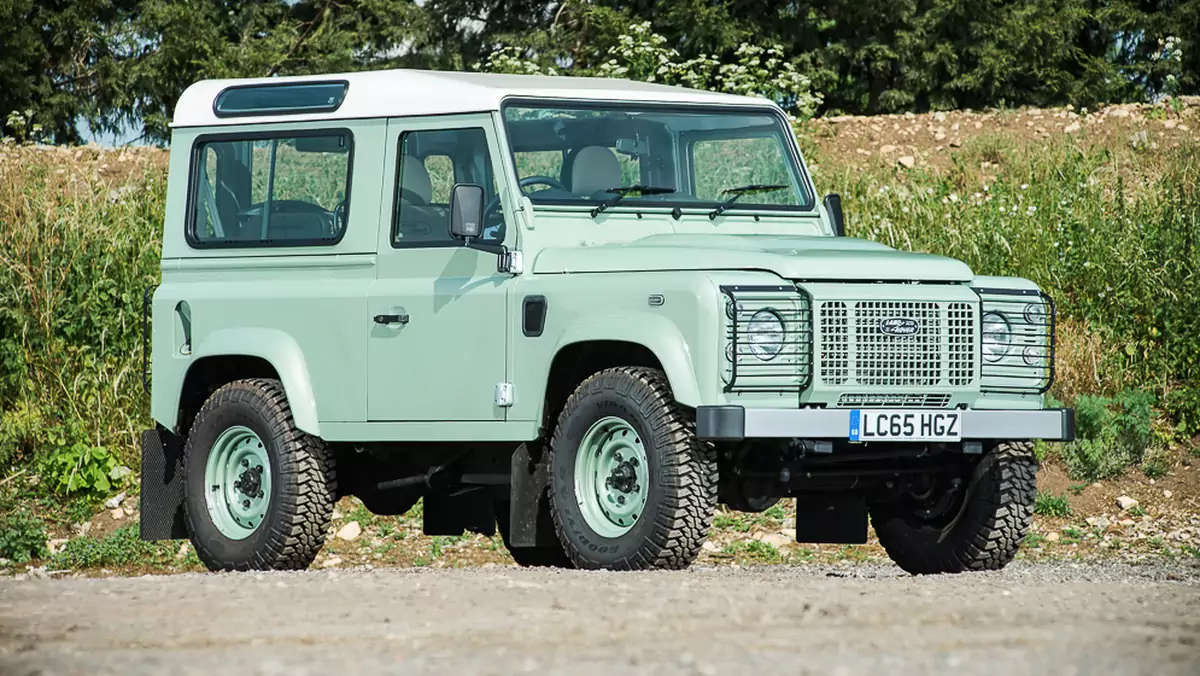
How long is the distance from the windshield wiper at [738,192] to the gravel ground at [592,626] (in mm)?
2251

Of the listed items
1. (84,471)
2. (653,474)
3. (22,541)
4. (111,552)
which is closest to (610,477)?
(653,474)

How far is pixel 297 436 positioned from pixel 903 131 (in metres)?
14.3

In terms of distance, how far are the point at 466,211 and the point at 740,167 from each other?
6.07ft

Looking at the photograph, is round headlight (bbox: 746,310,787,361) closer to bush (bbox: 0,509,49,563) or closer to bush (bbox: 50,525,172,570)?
bush (bbox: 50,525,172,570)

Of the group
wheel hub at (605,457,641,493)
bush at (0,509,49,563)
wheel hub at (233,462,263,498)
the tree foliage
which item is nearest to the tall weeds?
bush at (0,509,49,563)

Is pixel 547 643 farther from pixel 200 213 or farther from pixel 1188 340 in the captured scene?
pixel 1188 340

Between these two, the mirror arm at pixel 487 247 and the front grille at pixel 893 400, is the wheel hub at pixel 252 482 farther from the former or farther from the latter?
the front grille at pixel 893 400

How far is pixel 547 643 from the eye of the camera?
18.5 feet

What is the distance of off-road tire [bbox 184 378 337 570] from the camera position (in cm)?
954

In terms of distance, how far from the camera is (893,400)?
27.0 feet

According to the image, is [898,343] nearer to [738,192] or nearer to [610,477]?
[610,477]

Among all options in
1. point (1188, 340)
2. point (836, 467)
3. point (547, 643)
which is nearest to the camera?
point (547, 643)

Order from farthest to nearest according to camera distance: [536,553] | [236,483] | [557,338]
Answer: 1. [536,553]
2. [236,483]
3. [557,338]

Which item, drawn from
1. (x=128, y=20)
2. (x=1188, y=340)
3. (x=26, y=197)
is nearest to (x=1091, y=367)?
(x=1188, y=340)
